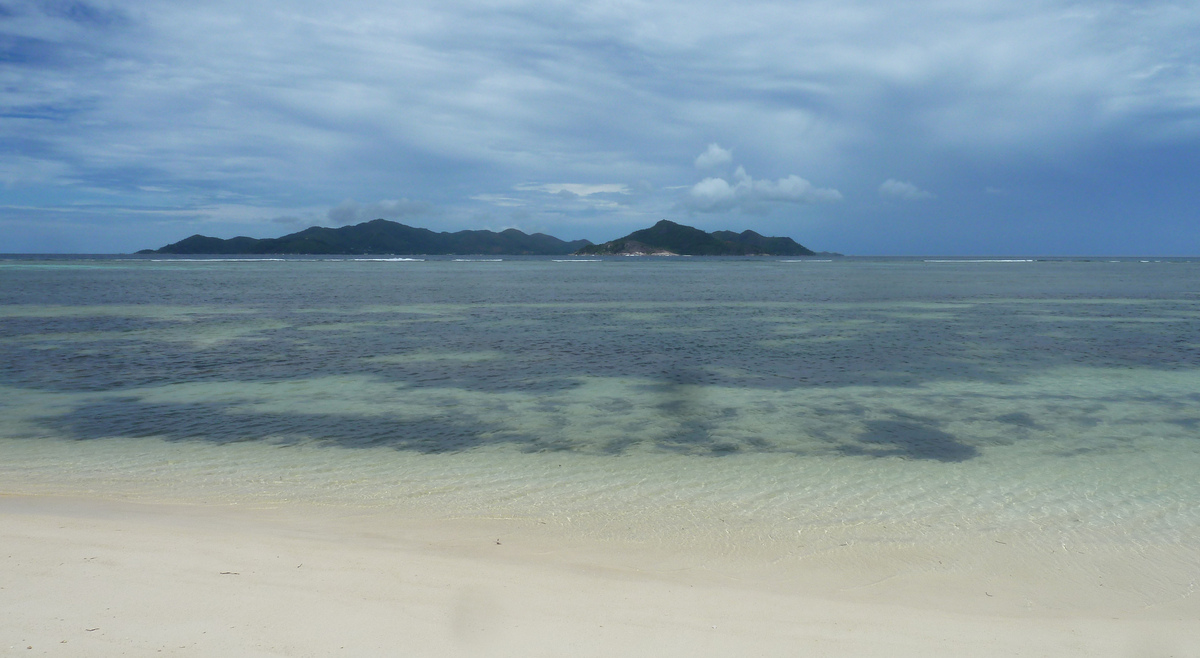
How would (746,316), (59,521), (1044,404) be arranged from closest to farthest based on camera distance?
(59,521), (1044,404), (746,316)

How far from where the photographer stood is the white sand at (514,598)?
5.18 m

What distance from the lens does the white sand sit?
5184mm

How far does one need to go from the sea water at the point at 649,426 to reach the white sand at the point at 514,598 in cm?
95

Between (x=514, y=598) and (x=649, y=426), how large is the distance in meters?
7.42

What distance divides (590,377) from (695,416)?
492cm

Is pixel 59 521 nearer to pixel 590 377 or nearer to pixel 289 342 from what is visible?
pixel 590 377

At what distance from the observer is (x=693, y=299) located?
50.4 m

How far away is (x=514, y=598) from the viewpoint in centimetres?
598

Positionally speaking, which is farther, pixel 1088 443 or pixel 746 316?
pixel 746 316

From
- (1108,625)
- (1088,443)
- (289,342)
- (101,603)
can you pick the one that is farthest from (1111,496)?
(289,342)

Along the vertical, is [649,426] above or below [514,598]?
below

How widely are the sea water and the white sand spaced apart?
3.13 feet

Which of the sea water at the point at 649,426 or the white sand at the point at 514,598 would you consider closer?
the white sand at the point at 514,598

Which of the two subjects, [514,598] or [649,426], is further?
[649,426]
